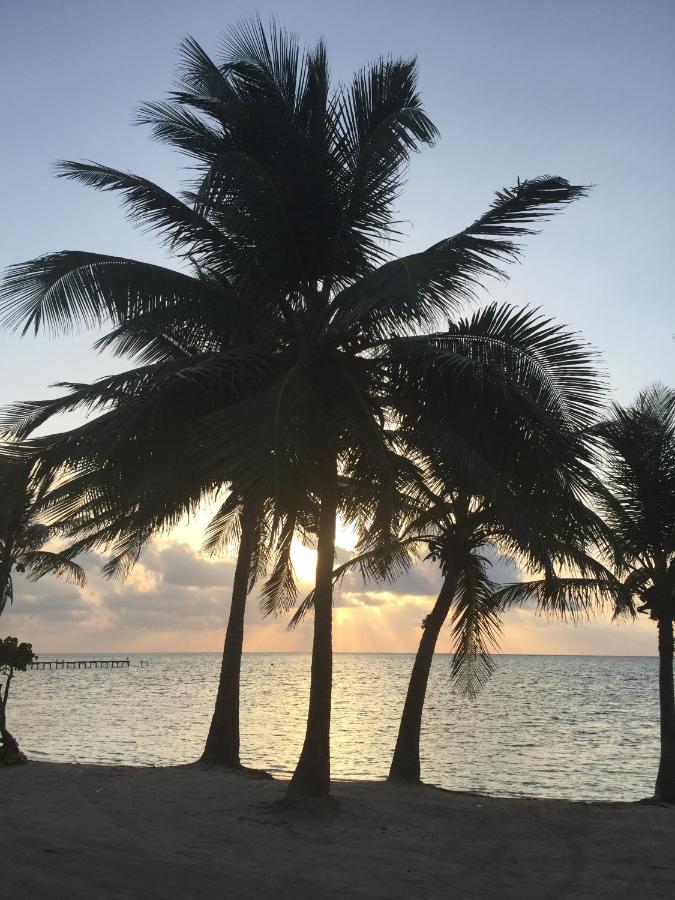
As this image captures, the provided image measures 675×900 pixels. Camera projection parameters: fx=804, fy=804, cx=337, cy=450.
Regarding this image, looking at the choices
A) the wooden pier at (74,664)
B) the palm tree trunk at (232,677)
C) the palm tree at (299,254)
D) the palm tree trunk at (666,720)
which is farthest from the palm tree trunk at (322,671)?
the wooden pier at (74,664)

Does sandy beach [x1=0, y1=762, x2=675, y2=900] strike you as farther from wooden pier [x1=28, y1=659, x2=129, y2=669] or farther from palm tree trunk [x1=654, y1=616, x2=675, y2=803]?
wooden pier [x1=28, y1=659, x2=129, y2=669]

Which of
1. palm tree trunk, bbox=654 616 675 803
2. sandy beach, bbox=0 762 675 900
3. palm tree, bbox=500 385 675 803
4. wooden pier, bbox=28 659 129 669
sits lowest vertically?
wooden pier, bbox=28 659 129 669

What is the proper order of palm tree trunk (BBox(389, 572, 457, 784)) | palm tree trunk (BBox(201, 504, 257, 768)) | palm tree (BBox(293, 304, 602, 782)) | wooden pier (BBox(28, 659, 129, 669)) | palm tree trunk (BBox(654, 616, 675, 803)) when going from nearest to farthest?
palm tree (BBox(293, 304, 602, 782)) → palm tree trunk (BBox(654, 616, 675, 803)) → palm tree trunk (BBox(389, 572, 457, 784)) → palm tree trunk (BBox(201, 504, 257, 768)) → wooden pier (BBox(28, 659, 129, 669))

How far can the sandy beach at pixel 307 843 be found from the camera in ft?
26.5

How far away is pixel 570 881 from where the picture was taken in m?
8.95

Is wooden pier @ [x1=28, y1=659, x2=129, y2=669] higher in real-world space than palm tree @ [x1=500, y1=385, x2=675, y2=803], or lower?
lower

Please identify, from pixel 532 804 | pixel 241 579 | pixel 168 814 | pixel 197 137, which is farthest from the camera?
pixel 241 579

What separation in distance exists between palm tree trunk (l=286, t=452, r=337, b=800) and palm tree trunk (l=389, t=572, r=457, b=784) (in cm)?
461

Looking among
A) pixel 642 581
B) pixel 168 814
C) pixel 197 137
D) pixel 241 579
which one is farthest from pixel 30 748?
pixel 197 137

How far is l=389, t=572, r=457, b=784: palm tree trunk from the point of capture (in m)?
15.9

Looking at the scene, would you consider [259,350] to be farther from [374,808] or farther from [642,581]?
[642,581]

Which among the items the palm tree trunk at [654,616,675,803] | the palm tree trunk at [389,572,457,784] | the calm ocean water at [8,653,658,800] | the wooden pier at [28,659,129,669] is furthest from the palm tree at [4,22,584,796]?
the wooden pier at [28,659,129,669]

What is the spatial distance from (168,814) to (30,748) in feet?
73.8

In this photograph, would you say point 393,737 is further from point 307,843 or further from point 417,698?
point 307,843
